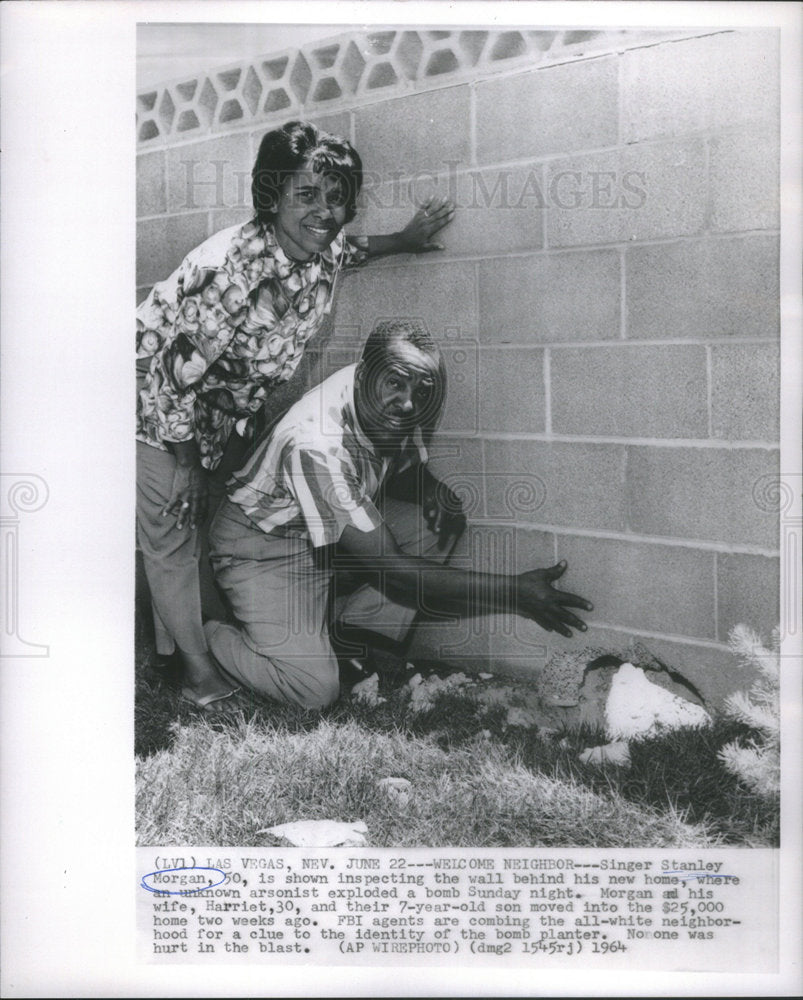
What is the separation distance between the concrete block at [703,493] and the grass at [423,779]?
1.49 feet

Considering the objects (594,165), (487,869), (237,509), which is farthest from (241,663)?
(594,165)

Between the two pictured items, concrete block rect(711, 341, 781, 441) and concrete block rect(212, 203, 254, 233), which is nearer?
concrete block rect(711, 341, 781, 441)

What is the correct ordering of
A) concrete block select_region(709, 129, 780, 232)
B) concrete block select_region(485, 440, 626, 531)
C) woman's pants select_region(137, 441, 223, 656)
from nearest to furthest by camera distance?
concrete block select_region(709, 129, 780, 232) → concrete block select_region(485, 440, 626, 531) → woman's pants select_region(137, 441, 223, 656)

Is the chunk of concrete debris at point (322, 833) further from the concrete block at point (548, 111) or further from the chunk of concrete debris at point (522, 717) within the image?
the concrete block at point (548, 111)

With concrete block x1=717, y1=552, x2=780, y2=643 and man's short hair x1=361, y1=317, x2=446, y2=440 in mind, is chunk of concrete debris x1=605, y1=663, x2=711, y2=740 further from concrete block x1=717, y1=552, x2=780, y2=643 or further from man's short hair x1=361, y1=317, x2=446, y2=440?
man's short hair x1=361, y1=317, x2=446, y2=440

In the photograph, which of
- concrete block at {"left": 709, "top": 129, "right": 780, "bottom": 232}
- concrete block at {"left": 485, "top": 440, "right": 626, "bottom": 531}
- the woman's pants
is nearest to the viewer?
concrete block at {"left": 709, "top": 129, "right": 780, "bottom": 232}

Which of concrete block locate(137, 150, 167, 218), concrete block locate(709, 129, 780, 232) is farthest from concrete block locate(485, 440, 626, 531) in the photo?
concrete block locate(137, 150, 167, 218)

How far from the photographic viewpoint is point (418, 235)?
254 cm

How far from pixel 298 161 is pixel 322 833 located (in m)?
1.59

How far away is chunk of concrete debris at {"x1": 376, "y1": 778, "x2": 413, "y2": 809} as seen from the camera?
98.7 inches

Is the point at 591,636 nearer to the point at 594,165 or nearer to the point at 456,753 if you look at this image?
the point at 456,753

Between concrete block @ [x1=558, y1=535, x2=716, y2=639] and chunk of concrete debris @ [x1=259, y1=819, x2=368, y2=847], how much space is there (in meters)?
0.75

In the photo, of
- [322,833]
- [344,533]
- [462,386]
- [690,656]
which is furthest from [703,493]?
[322,833]

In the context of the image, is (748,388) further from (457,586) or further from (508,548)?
(457,586)
